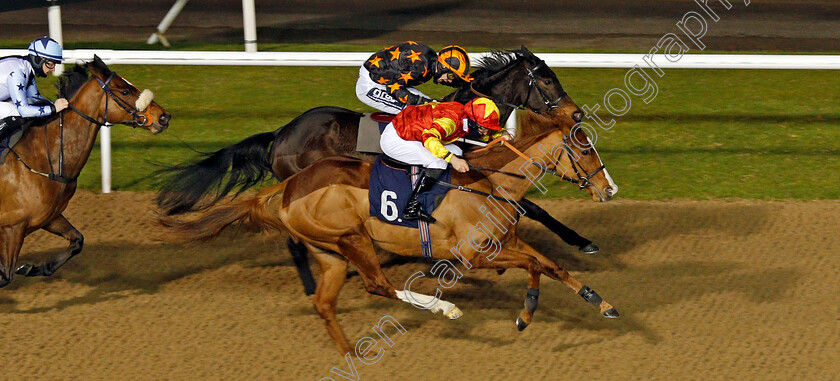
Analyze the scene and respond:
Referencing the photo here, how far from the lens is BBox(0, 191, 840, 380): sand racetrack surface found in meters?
4.57

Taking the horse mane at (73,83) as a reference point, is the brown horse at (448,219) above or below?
below

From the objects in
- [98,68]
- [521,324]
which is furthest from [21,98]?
[521,324]

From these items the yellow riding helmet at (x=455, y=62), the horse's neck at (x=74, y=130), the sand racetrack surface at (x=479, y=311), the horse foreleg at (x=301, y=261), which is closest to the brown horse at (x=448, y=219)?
the sand racetrack surface at (x=479, y=311)

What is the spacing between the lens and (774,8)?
13.3 m

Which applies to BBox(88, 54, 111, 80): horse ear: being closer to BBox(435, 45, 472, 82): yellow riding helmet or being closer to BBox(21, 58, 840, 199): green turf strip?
BBox(435, 45, 472, 82): yellow riding helmet

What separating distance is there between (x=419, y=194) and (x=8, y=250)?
2072 mm

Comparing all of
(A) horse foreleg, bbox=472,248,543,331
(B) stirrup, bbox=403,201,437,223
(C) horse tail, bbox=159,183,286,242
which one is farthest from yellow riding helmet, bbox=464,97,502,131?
(C) horse tail, bbox=159,183,286,242

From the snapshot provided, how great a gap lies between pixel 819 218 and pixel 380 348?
10.6 feet

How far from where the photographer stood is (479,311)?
17.0 feet

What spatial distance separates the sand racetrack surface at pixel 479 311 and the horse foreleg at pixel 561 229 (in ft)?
0.30

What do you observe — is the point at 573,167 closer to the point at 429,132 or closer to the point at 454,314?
the point at 429,132

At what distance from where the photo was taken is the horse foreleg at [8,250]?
16.5 ft

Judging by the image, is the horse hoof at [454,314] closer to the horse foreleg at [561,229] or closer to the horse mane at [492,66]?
the horse foreleg at [561,229]

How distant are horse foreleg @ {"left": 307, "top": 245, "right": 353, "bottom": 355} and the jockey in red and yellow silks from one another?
0.45m
